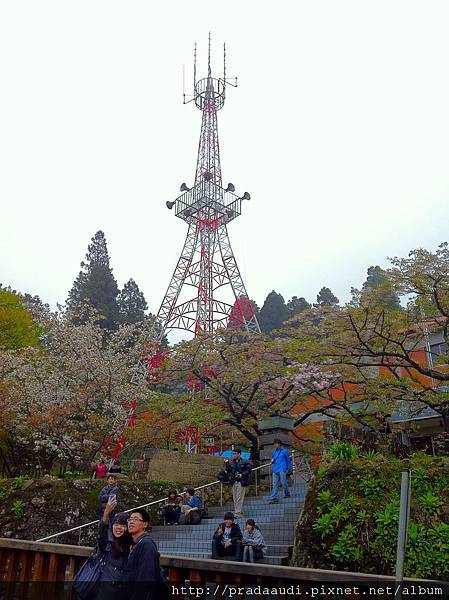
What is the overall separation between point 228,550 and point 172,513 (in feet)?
16.6

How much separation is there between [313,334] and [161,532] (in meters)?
6.23

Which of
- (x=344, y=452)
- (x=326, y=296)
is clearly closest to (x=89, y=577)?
(x=344, y=452)

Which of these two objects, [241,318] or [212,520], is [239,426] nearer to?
[212,520]

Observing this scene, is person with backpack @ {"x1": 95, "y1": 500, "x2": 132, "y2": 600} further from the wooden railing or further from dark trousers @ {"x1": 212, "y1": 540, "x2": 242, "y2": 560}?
dark trousers @ {"x1": 212, "y1": 540, "x2": 242, "y2": 560}

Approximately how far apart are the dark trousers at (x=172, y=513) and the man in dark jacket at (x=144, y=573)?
29.6ft

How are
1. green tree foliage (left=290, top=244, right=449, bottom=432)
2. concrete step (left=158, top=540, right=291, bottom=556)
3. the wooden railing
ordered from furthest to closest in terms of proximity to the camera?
green tree foliage (left=290, top=244, right=449, bottom=432)
concrete step (left=158, top=540, right=291, bottom=556)
the wooden railing

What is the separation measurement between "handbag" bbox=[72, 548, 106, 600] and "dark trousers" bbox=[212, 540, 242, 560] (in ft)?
13.4

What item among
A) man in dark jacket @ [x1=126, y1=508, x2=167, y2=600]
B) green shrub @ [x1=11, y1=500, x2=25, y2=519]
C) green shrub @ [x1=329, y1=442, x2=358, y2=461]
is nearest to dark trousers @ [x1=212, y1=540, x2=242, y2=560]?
green shrub @ [x1=329, y1=442, x2=358, y2=461]

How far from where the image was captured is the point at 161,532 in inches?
438

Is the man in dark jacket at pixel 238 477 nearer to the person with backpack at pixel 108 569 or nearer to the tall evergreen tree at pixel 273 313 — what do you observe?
the person with backpack at pixel 108 569

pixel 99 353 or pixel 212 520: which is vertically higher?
pixel 99 353

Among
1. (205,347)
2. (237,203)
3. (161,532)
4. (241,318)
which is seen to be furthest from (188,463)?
(237,203)

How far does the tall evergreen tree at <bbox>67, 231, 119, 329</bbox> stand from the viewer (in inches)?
1532

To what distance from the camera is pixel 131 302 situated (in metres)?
45.3
